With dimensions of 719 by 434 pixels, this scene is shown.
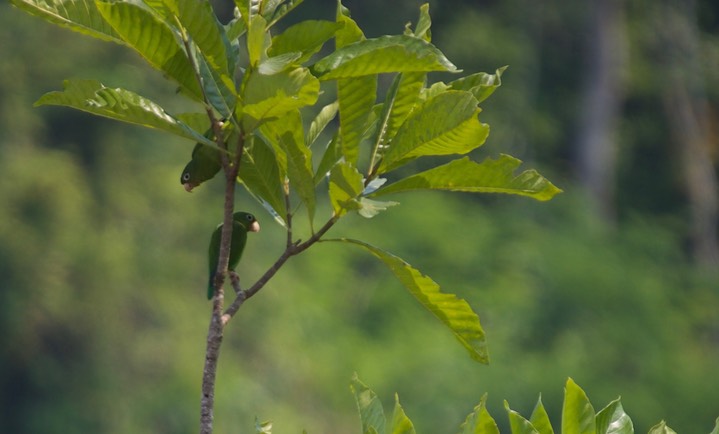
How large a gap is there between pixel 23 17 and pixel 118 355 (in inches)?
179

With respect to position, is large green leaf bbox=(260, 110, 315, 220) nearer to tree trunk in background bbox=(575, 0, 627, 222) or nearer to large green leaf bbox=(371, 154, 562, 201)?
large green leaf bbox=(371, 154, 562, 201)

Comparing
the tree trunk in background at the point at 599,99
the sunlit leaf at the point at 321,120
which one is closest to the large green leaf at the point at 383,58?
the sunlit leaf at the point at 321,120

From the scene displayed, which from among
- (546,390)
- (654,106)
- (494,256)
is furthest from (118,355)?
(654,106)

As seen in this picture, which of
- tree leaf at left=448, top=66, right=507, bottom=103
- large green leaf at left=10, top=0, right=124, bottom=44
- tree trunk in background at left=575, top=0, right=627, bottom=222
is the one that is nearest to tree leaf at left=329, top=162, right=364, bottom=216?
tree leaf at left=448, top=66, right=507, bottom=103

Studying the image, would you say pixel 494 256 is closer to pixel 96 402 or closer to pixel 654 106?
pixel 654 106

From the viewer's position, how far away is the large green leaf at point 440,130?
146 cm

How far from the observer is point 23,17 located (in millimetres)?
16594

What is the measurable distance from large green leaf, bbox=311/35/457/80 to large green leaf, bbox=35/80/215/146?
15 cm

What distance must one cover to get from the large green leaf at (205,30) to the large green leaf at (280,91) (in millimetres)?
64

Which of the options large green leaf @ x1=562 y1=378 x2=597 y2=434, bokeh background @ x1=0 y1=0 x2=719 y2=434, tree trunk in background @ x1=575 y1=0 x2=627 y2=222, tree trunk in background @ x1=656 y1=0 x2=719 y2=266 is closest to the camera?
large green leaf @ x1=562 y1=378 x2=597 y2=434

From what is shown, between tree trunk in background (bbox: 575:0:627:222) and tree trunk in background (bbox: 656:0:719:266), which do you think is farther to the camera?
tree trunk in background (bbox: 656:0:719:266)

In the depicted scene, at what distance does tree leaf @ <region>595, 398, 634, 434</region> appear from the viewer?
5.03 feet

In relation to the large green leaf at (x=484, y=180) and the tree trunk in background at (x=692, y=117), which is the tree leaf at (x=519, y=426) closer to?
the large green leaf at (x=484, y=180)

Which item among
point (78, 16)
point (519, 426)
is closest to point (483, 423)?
point (519, 426)
